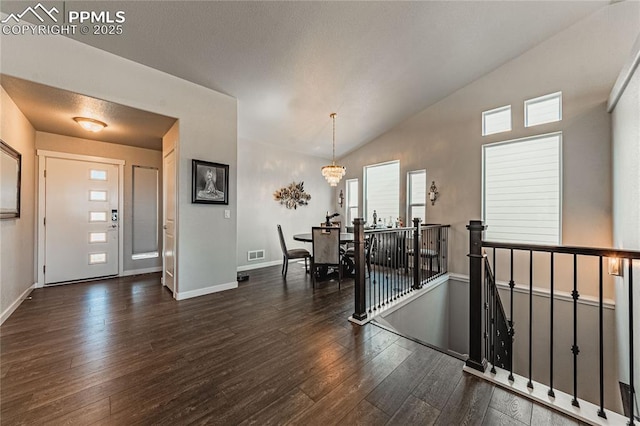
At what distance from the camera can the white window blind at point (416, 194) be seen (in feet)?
18.3

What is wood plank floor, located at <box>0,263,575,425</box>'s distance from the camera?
5.21 feet

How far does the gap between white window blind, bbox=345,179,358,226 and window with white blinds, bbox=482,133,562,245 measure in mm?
3096

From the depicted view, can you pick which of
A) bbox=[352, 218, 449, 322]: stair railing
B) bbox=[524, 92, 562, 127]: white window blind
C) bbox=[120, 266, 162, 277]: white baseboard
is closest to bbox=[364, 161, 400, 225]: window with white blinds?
bbox=[352, 218, 449, 322]: stair railing

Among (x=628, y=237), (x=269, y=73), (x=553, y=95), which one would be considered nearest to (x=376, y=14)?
(x=269, y=73)

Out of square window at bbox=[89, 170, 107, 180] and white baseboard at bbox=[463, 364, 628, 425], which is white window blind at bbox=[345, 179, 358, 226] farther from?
square window at bbox=[89, 170, 107, 180]

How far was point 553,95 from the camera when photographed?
3.98 meters

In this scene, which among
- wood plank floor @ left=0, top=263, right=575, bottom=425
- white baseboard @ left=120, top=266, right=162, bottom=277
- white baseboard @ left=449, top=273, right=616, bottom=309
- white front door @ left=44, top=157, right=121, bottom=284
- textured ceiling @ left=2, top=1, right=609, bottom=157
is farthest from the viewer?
white baseboard @ left=120, top=266, right=162, bottom=277

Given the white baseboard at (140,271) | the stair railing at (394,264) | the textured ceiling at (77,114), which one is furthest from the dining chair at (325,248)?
the white baseboard at (140,271)

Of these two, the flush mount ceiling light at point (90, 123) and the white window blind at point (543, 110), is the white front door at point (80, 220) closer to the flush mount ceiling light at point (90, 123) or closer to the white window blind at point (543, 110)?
the flush mount ceiling light at point (90, 123)

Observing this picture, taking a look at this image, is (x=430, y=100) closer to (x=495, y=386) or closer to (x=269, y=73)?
(x=269, y=73)

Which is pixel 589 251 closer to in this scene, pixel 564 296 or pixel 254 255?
pixel 564 296

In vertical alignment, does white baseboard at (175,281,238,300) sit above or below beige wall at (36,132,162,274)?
below

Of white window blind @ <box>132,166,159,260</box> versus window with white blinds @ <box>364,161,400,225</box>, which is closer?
white window blind @ <box>132,166,159,260</box>

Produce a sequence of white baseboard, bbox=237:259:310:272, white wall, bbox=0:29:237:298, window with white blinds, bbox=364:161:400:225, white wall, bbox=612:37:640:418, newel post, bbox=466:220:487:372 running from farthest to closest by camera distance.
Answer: window with white blinds, bbox=364:161:400:225 < white baseboard, bbox=237:259:310:272 < white wall, bbox=0:29:237:298 < white wall, bbox=612:37:640:418 < newel post, bbox=466:220:487:372
